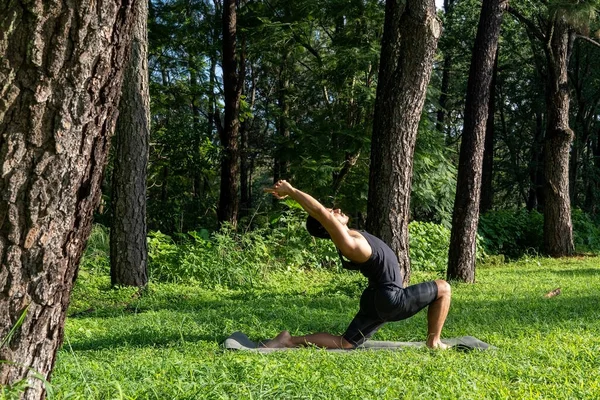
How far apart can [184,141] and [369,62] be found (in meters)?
6.01

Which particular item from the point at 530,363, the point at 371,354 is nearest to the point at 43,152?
the point at 371,354

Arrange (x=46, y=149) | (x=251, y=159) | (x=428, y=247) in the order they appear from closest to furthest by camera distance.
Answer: (x=46, y=149)
(x=428, y=247)
(x=251, y=159)

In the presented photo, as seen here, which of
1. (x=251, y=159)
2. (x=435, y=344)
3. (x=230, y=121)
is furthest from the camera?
(x=251, y=159)

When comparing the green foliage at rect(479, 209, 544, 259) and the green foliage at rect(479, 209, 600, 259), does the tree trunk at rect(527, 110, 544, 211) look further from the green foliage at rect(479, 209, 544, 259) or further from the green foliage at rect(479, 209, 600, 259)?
the green foliage at rect(479, 209, 544, 259)

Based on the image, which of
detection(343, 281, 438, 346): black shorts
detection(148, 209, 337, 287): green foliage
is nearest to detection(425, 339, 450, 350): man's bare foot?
detection(343, 281, 438, 346): black shorts

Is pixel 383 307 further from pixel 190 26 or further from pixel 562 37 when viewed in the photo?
pixel 190 26

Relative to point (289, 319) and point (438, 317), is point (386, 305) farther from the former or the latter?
point (289, 319)

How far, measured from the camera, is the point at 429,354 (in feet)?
19.7

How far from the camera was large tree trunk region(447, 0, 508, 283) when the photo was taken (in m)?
12.7

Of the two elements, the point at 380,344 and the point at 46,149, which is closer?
the point at 46,149

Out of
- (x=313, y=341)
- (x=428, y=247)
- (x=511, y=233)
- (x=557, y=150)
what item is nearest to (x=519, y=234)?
(x=511, y=233)

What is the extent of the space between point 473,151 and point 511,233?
31.4 ft

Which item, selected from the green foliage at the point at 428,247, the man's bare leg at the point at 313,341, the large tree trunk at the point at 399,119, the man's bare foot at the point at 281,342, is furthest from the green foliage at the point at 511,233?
the man's bare foot at the point at 281,342

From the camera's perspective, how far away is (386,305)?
253 inches
